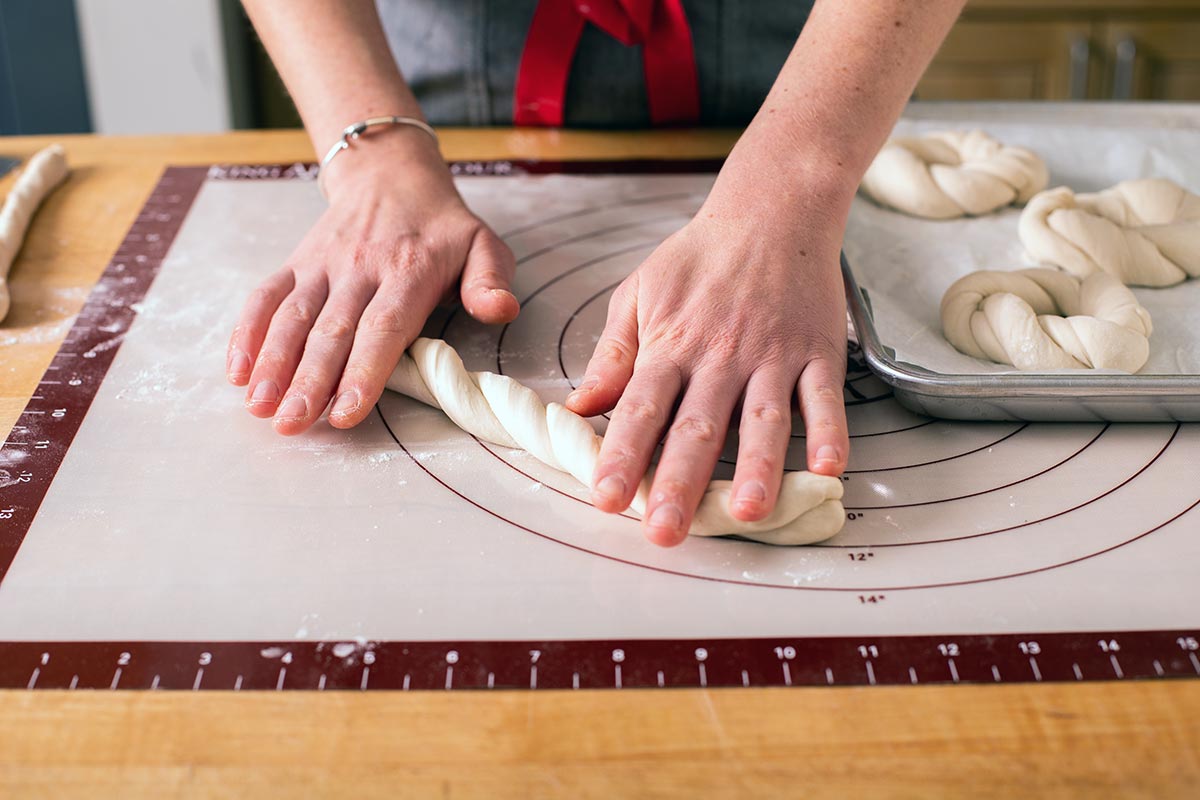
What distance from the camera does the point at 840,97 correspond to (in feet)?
3.10

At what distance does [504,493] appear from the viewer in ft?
2.58

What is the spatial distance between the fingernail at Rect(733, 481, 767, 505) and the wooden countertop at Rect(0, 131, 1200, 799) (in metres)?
0.13

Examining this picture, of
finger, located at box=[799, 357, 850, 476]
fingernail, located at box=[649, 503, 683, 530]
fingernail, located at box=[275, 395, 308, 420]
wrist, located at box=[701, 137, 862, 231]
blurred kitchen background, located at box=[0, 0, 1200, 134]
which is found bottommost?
fingernail, located at box=[649, 503, 683, 530]

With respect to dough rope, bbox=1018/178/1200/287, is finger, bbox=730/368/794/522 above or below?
below

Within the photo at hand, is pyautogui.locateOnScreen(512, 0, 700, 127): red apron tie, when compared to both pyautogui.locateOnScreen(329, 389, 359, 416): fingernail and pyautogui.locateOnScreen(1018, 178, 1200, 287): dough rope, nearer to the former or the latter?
pyautogui.locateOnScreen(1018, 178, 1200, 287): dough rope

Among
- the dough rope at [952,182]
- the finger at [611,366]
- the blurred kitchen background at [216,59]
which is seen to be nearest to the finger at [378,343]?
the finger at [611,366]

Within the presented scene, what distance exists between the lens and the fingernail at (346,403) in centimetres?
83

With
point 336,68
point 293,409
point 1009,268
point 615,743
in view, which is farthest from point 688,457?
point 336,68

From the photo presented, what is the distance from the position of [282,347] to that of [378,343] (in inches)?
3.3

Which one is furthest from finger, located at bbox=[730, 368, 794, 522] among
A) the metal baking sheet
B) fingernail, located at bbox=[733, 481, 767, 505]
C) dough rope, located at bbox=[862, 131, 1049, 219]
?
dough rope, located at bbox=[862, 131, 1049, 219]

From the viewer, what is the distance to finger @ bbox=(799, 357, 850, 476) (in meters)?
0.74

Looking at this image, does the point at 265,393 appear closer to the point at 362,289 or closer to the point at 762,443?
the point at 362,289

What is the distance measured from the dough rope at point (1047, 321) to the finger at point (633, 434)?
0.31m

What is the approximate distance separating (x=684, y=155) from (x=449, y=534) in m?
0.86
